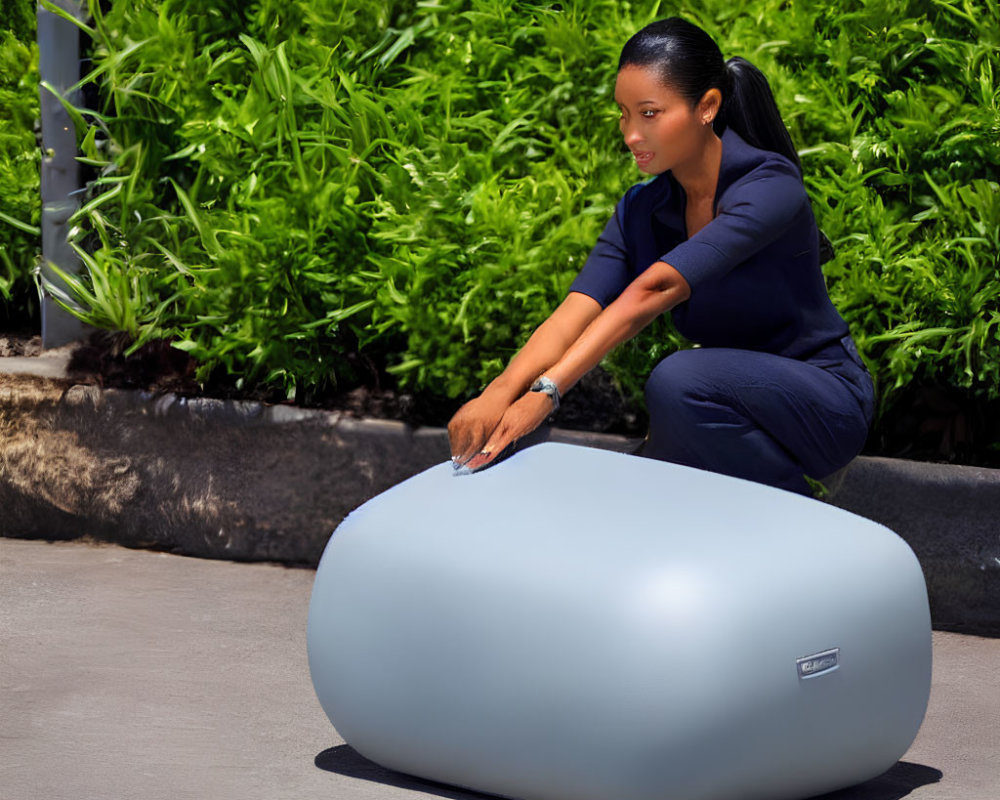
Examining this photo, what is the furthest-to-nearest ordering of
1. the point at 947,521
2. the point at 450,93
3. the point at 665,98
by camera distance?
the point at 450,93, the point at 947,521, the point at 665,98

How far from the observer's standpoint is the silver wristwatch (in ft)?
9.97

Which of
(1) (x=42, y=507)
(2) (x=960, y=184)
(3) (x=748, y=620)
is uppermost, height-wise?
(2) (x=960, y=184)

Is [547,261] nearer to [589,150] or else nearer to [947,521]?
[589,150]

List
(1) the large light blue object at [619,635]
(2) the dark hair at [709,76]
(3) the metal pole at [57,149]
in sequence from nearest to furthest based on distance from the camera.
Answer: (1) the large light blue object at [619,635]
(2) the dark hair at [709,76]
(3) the metal pole at [57,149]

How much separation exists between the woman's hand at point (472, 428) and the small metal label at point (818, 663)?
751 mm

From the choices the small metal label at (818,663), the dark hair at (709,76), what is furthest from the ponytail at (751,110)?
the small metal label at (818,663)

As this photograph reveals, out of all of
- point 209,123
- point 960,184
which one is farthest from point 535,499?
point 209,123

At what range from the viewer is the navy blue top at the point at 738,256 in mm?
3111

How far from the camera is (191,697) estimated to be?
3469 mm

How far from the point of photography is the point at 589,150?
4625 millimetres

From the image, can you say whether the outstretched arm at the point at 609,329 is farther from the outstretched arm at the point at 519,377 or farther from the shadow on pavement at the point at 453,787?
the shadow on pavement at the point at 453,787

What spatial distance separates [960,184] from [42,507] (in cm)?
292

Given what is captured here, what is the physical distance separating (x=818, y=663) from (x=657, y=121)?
116 centimetres

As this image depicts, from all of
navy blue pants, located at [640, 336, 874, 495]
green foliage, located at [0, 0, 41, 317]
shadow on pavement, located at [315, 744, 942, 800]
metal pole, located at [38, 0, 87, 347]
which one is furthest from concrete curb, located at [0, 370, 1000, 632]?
shadow on pavement, located at [315, 744, 942, 800]
